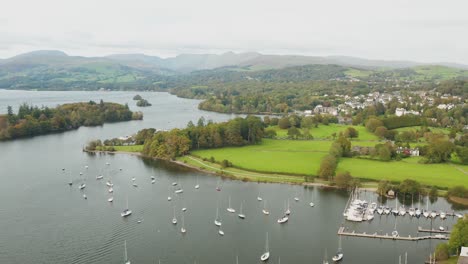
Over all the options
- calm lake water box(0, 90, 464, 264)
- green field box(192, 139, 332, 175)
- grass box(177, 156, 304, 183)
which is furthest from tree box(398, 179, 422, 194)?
grass box(177, 156, 304, 183)

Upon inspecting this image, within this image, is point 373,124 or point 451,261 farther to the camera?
point 373,124

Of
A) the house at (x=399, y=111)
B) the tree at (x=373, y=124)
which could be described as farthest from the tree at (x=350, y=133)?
the house at (x=399, y=111)

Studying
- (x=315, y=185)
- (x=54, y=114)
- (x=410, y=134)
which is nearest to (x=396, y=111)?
(x=410, y=134)

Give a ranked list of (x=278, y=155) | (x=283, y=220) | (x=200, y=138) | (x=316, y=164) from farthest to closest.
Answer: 1. (x=200, y=138)
2. (x=278, y=155)
3. (x=316, y=164)
4. (x=283, y=220)

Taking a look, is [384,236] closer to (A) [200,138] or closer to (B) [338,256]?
(B) [338,256]

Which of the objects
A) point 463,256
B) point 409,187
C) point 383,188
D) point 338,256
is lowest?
point 338,256

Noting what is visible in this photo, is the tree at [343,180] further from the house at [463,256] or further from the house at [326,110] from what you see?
the house at [326,110]

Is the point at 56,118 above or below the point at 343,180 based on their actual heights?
above

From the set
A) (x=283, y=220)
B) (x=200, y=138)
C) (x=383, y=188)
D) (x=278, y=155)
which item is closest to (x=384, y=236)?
(x=283, y=220)
